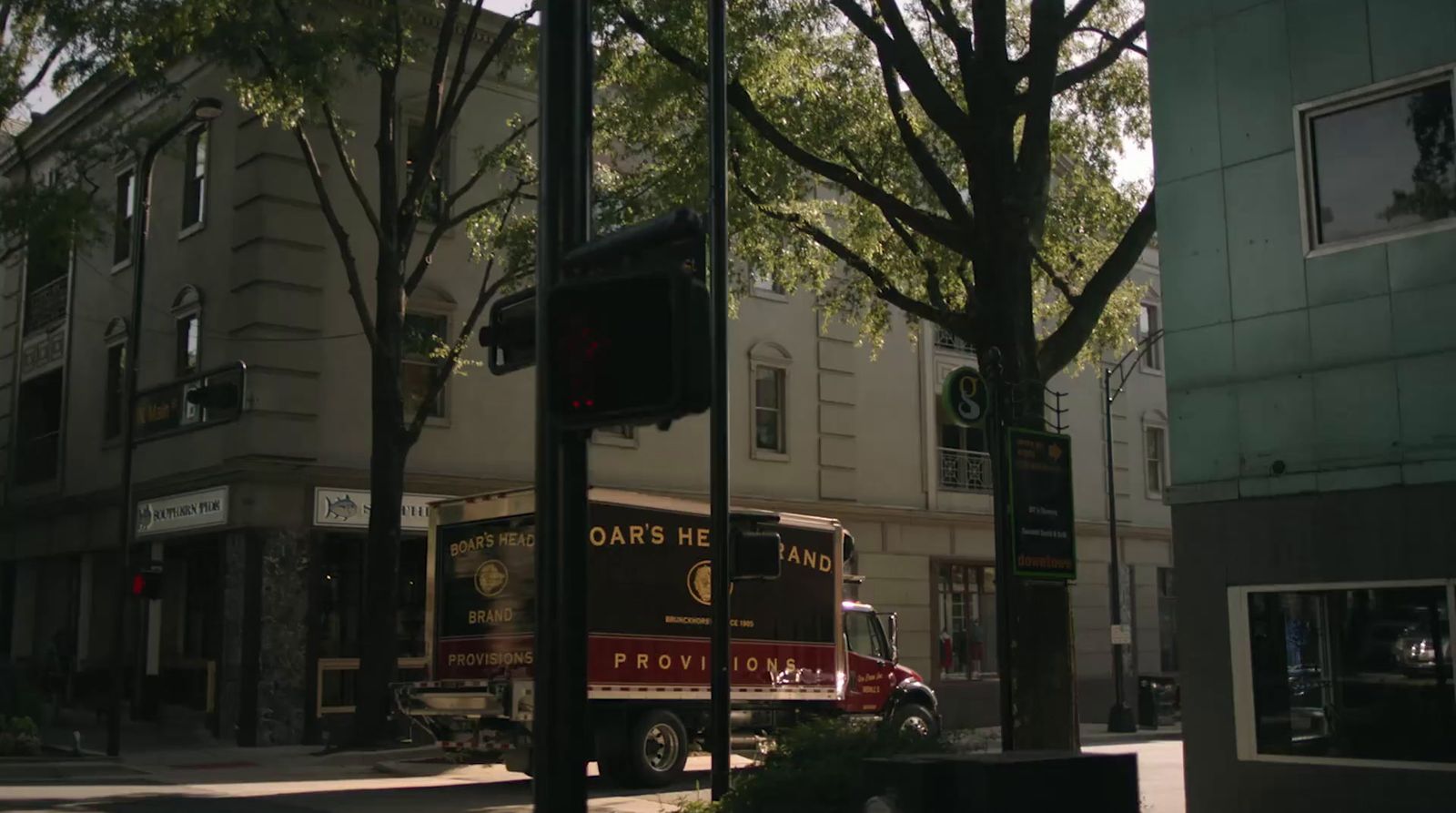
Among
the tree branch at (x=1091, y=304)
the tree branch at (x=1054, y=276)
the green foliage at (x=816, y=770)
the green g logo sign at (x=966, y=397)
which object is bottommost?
the green foliage at (x=816, y=770)

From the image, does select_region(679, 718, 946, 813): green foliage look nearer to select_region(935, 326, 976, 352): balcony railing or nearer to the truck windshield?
the truck windshield

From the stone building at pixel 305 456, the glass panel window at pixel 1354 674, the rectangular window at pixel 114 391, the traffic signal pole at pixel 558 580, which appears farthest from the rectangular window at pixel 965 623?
the traffic signal pole at pixel 558 580

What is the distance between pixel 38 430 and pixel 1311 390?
30.1 m

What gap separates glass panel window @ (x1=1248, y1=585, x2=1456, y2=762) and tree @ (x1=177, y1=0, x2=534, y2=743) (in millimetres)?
13235

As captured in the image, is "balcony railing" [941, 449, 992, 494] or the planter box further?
"balcony railing" [941, 449, 992, 494]

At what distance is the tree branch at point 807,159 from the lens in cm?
1563

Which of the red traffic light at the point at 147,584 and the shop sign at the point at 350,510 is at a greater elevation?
the shop sign at the point at 350,510

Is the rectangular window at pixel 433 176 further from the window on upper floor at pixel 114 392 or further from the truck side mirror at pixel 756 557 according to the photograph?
the truck side mirror at pixel 756 557

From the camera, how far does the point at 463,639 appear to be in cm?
1823

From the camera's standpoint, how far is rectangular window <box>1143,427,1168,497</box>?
4041 cm

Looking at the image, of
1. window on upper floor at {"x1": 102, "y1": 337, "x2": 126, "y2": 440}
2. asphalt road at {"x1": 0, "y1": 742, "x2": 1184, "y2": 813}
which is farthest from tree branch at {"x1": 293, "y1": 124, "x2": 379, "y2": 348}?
window on upper floor at {"x1": 102, "y1": 337, "x2": 126, "y2": 440}

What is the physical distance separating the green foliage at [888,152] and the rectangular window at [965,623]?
41.7 ft

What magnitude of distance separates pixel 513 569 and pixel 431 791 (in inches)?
108

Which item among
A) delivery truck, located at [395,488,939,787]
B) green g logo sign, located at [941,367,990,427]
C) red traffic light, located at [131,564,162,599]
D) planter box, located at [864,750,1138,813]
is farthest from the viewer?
red traffic light, located at [131,564,162,599]
